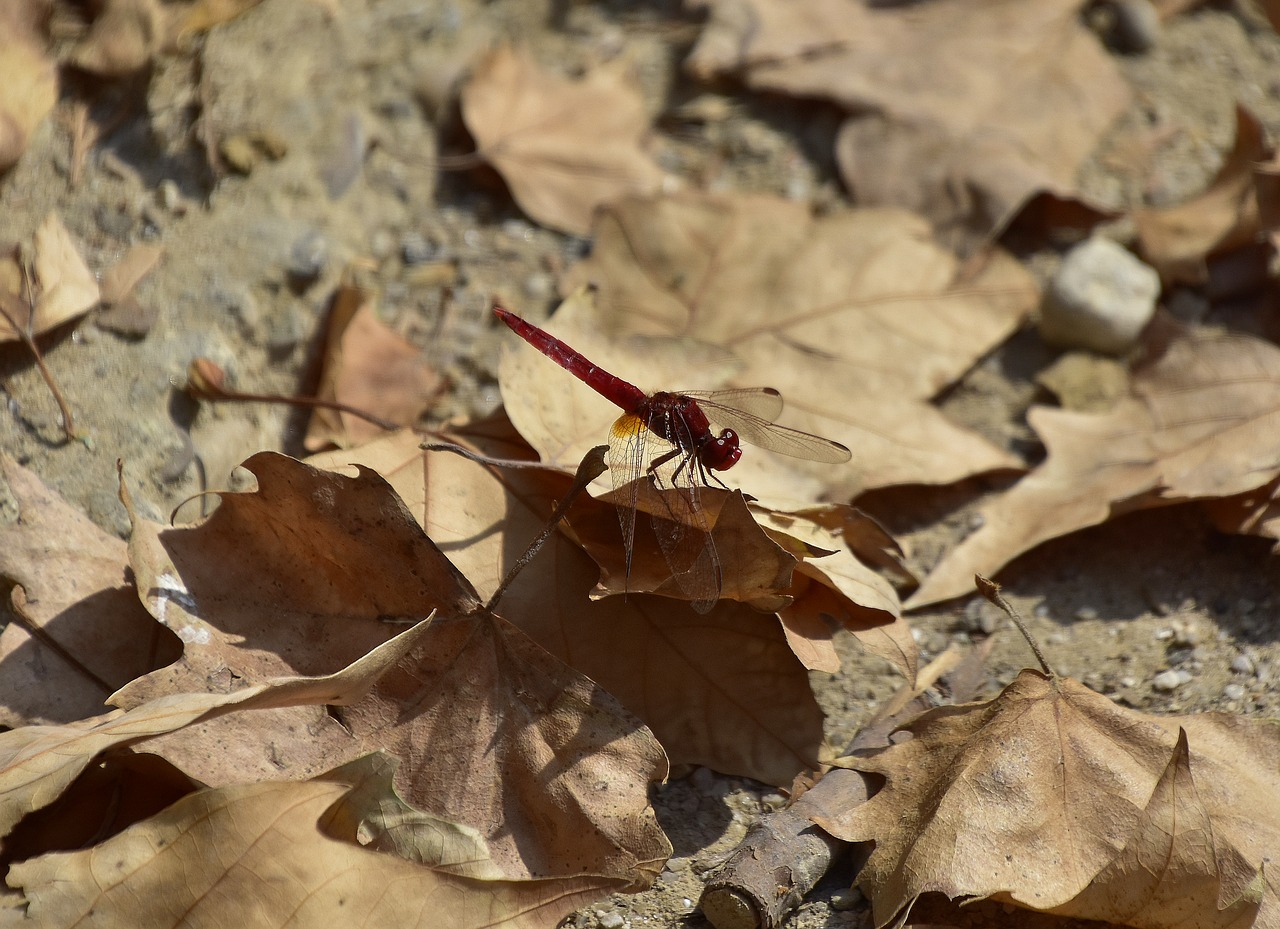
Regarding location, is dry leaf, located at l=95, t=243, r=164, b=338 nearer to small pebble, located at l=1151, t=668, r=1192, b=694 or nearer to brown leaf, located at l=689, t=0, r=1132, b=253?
brown leaf, located at l=689, t=0, r=1132, b=253

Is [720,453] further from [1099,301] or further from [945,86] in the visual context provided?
[945,86]

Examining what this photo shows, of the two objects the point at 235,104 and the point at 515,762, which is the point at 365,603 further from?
the point at 235,104

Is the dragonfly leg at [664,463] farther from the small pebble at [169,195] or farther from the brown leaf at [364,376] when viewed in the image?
the small pebble at [169,195]

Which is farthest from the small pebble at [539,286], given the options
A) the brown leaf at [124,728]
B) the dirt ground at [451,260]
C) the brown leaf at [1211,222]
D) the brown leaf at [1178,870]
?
the brown leaf at [1178,870]

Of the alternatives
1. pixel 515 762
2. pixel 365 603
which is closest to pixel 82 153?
pixel 365 603

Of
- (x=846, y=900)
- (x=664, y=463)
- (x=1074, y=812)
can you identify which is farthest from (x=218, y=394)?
(x=1074, y=812)
